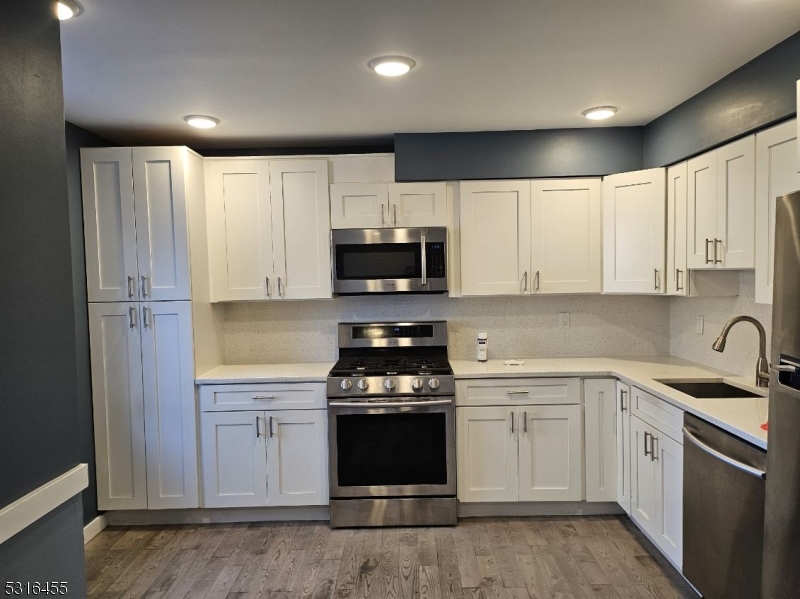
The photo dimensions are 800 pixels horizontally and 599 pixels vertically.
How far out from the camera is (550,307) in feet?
12.3

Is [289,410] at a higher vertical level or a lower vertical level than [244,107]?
lower

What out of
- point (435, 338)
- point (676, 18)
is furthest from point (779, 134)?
point (435, 338)

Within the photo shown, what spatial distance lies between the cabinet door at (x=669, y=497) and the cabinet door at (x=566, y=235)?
1.15 metres

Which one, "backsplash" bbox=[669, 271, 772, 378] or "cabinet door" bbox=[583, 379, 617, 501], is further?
"cabinet door" bbox=[583, 379, 617, 501]

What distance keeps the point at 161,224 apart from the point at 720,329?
3.26 meters

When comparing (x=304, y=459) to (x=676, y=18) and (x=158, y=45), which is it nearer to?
(x=158, y=45)

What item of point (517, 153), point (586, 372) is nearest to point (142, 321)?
point (517, 153)

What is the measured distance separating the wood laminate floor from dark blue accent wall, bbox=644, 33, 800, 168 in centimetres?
210

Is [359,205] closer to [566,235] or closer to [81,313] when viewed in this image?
[566,235]

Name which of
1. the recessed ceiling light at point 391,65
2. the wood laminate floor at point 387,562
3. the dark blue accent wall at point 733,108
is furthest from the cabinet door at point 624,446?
the recessed ceiling light at point 391,65

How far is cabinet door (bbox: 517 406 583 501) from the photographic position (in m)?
3.20

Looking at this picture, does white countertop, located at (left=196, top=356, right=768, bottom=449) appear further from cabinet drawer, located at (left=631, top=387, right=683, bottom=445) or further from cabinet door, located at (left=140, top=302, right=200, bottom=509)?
cabinet door, located at (left=140, top=302, right=200, bottom=509)

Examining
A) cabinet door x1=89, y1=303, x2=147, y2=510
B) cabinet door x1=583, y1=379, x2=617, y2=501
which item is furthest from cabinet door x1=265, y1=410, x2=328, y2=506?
cabinet door x1=583, y1=379, x2=617, y2=501

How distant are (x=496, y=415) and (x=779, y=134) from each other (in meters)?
1.95
